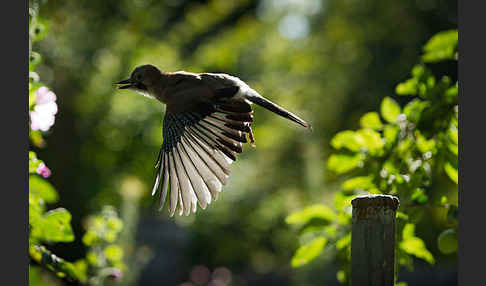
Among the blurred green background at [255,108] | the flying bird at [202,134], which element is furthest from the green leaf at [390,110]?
the blurred green background at [255,108]

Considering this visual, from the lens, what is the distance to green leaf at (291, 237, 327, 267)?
7.61ft

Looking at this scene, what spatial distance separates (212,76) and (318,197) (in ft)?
15.0

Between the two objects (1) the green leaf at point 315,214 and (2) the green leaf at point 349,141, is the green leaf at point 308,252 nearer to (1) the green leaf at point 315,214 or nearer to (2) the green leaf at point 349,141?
(1) the green leaf at point 315,214

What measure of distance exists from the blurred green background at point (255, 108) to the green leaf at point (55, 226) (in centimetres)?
258

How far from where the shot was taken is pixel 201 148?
256cm

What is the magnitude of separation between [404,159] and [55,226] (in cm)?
130

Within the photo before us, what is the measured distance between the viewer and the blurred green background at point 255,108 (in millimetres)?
5973

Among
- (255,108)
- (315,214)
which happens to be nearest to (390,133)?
(315,214)

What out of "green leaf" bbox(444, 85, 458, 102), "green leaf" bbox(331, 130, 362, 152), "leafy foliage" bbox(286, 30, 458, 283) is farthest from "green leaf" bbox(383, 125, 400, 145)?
"green leaf" bbox(444, 85, 458, 102)

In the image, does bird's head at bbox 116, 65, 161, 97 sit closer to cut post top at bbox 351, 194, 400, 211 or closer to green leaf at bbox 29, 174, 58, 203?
green leaf at bbox 29, 174, 58, 203

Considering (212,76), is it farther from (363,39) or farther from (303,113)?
(363,39)

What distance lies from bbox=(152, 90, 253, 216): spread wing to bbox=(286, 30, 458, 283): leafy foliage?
0.34 m

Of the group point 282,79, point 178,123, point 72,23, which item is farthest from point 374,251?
point 282,79

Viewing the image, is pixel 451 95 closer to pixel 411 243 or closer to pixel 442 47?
pixel 442 47
